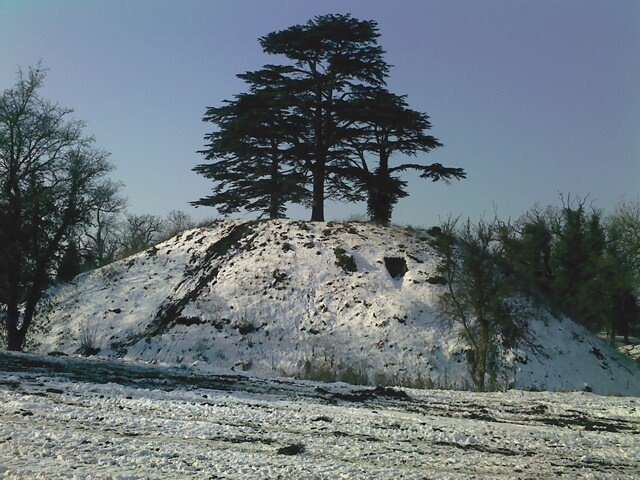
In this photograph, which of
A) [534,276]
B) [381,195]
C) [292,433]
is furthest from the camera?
[534,276]

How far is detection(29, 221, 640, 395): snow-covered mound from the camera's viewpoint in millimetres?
18875

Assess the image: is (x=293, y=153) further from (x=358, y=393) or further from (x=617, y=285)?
(x=617, y=285)

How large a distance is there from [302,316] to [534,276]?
24480mm

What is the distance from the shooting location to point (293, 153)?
29094 mm

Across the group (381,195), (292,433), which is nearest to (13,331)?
(381,195)

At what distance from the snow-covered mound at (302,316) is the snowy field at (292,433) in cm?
698

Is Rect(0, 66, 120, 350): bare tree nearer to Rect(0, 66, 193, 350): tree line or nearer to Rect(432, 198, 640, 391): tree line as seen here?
Rect(0, 66, 193, 350): tree line

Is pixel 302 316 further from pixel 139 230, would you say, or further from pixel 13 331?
pixel 139 230

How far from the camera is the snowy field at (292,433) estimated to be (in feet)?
14.4

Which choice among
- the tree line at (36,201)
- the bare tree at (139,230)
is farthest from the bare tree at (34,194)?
the bare tree at (139,230)

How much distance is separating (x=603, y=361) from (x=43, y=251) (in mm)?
21319

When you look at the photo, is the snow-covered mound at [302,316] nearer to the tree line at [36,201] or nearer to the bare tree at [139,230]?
the tree line at [36,201]

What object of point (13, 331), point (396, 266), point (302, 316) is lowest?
point (13, 331)

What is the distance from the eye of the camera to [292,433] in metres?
5.76
